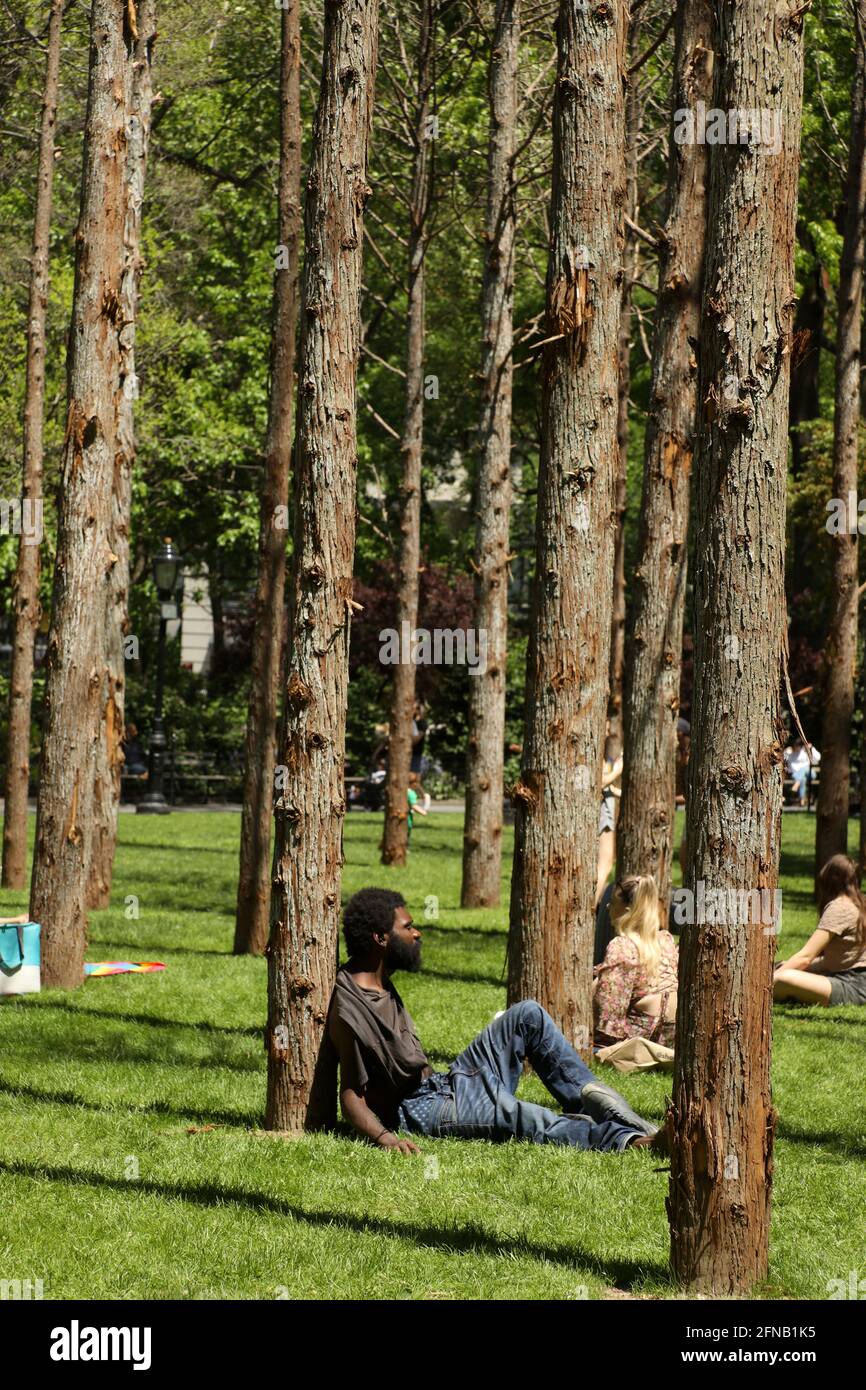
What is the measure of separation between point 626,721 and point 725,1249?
6.53m

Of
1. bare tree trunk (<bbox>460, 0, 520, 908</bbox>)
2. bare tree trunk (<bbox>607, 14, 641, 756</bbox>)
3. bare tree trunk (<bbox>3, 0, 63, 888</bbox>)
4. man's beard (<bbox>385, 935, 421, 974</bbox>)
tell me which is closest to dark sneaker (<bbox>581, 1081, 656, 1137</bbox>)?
man's beard (<bbox>385, 935, 421, 974</bbox>)

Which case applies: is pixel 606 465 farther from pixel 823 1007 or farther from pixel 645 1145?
pixel 823 1007

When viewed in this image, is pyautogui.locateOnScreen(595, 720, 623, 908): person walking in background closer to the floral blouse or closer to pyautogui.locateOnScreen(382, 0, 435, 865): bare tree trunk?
the floral blouse

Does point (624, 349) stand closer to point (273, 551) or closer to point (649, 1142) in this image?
point (273, 551)

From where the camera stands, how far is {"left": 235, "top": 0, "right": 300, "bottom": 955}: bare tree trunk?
13.5m

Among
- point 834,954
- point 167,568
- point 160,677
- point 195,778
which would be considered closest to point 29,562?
point 834,954

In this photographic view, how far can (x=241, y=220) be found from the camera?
118 ft

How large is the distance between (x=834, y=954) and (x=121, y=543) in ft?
23.7

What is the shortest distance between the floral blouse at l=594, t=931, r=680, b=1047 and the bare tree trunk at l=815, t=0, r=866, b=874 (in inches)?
288

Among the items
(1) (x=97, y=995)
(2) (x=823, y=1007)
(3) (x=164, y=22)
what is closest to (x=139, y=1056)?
(1) (x=97, y=995)

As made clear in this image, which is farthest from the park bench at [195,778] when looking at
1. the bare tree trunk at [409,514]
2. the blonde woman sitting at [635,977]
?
the blonde woman sitting at [635,977]

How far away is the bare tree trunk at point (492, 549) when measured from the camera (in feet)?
54.1

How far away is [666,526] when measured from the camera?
37.7 feet
